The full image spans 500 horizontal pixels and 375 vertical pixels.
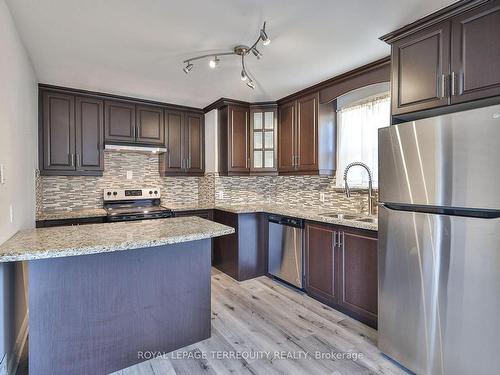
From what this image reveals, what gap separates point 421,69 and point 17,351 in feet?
11.1

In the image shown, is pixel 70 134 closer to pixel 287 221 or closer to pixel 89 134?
pixel 89 134

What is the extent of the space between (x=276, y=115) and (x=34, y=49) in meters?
2.68

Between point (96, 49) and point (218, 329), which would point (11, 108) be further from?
point (218, 329)

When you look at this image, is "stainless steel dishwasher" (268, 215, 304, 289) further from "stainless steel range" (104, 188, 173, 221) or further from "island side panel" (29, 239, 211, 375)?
"stainless steel range" (104, 188, 173, 221)

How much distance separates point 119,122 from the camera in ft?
12.1

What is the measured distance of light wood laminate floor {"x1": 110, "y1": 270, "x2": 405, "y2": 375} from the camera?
1.89 m

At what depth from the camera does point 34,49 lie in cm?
236

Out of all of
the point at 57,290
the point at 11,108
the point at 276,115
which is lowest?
the point at 57,290

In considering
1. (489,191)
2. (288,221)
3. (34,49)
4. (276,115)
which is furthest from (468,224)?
(34,49)

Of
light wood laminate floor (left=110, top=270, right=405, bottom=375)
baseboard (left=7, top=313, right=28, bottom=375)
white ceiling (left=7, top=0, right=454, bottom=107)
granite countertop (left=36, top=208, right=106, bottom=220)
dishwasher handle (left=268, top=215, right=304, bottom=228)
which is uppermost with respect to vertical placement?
white ceiling (left=7, top=0, right=454, bottom=107)

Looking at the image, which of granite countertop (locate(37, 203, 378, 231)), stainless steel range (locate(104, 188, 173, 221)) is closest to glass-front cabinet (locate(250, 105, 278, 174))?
granite countertop (locate(37, 203, 378, 231))

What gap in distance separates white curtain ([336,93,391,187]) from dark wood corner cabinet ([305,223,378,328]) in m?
0.79

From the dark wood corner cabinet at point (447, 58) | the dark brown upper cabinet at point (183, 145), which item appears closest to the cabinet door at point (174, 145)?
the dark brown upper cabinet at point (183, 145)

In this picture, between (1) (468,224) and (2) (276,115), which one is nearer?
(1) (468,224)
